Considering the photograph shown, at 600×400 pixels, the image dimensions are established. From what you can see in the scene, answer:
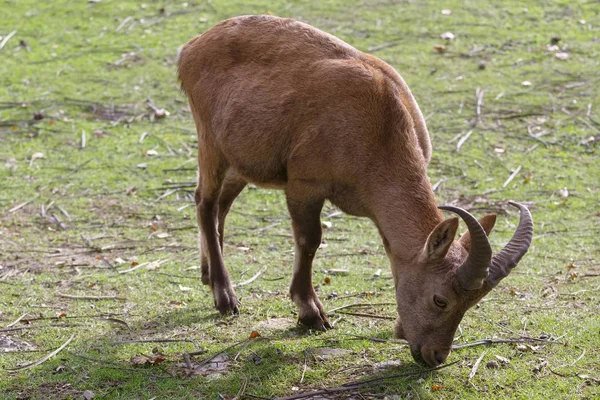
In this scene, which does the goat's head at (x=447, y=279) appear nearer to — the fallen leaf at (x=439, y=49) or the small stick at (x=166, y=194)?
the small stick at (x=166, y=194)

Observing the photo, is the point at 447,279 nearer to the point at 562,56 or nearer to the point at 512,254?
the point at 512,254

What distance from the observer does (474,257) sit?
5.55 meters

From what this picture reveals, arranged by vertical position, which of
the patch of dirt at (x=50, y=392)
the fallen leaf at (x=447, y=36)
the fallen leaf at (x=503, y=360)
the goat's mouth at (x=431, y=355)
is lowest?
the fallen leaf at (x=447, y=36)

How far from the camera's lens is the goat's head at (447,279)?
18.4 feet

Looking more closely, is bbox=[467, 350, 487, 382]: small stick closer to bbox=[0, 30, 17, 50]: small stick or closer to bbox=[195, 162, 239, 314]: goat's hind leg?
bbox=[195, 162, 239, 314]: goat's hind leg

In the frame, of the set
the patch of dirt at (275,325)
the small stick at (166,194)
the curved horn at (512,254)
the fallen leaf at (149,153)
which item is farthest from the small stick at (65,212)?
the curved horn at (512,254)

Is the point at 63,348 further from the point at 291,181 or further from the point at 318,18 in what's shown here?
the point at 318,18

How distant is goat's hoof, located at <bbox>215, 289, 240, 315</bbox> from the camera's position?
7363mm

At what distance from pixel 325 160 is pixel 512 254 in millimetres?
1593

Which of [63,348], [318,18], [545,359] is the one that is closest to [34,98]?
[318,18]

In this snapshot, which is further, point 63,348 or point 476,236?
point 63,348

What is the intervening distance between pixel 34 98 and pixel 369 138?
8.37 metres

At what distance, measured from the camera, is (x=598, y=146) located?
11875mm

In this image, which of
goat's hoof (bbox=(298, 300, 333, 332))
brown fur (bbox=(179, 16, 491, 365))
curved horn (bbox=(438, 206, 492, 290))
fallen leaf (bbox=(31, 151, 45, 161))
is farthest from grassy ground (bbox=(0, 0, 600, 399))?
curved horn (bbox=(438, 206, 492, 290))
